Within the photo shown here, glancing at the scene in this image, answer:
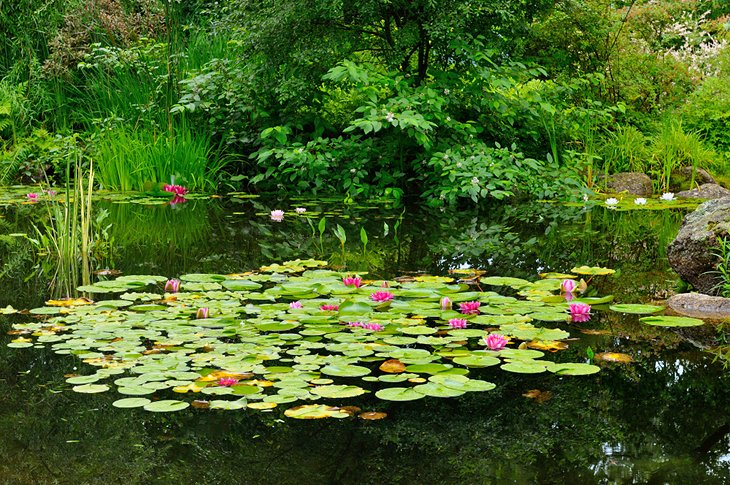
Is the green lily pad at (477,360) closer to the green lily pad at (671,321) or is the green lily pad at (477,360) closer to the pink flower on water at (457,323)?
the pink flower on water at (457,323)

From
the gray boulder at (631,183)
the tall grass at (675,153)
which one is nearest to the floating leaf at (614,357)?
the gray boulder at (631,183)

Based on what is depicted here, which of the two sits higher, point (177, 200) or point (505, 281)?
point (177, 200)

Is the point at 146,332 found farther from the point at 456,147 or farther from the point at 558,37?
the point at 558,37

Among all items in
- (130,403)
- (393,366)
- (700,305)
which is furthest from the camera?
(700,305)

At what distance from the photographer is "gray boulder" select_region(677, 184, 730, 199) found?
7.86 metres

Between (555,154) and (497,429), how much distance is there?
226 inches

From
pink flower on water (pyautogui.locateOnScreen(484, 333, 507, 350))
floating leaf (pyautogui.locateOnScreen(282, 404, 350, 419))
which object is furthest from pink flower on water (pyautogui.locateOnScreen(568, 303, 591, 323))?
floating leaf (pyautogui.locateOnScreen(282, 404, 350, 419))

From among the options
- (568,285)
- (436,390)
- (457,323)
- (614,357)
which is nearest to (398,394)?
(436,390)

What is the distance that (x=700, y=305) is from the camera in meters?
3.95

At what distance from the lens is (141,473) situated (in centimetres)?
223

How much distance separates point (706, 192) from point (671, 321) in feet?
15.8

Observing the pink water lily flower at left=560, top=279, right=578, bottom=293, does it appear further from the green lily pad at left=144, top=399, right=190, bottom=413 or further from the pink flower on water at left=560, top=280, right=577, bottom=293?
the green lily pad at left=144, top=399, right=190, bottom=413

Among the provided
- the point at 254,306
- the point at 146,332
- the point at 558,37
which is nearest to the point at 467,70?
the point at 558,37

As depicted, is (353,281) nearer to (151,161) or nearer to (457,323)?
(457,323)
